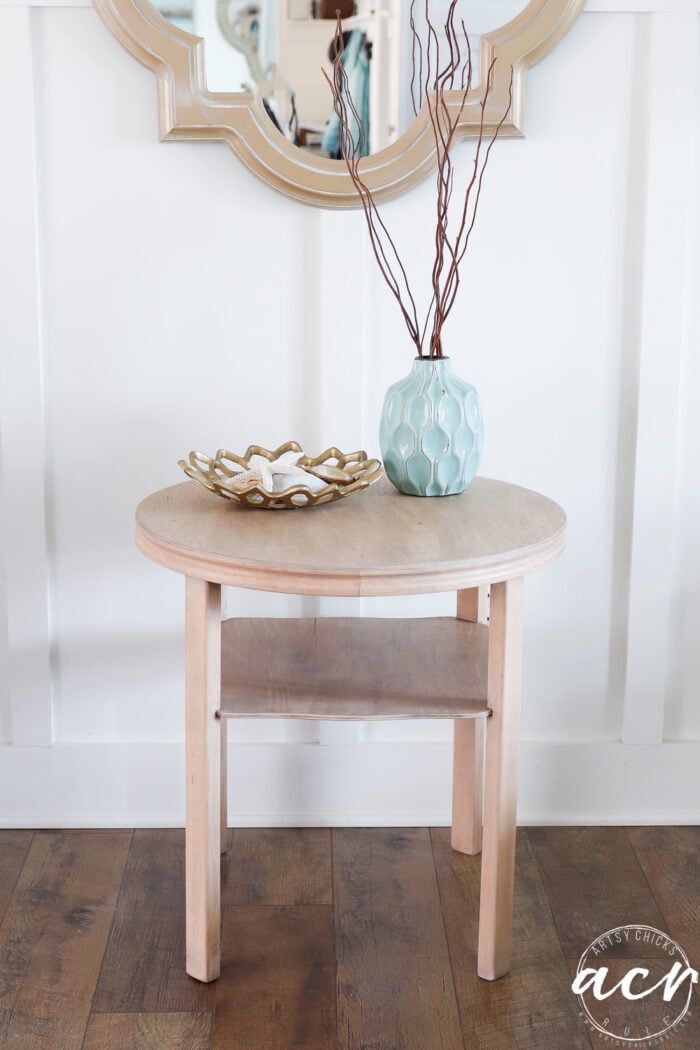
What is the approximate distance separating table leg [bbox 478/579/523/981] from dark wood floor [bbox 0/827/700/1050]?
2.8 inches

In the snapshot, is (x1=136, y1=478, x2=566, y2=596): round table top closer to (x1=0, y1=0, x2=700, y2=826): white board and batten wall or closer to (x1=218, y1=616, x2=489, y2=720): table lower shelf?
(x1=218, y1=616, x2=489, y2=720): table lower shelf

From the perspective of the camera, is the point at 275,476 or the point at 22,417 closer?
the point at 275,476

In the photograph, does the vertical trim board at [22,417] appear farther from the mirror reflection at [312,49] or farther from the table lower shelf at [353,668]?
the table lower shelf at [353,668]

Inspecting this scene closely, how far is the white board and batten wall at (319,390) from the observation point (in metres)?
2.03

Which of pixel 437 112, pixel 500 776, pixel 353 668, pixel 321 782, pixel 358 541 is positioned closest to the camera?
pixel 358 541

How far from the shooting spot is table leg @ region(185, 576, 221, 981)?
163 centimetres

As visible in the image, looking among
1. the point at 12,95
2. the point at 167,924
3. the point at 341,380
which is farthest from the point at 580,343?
the point at 167,924

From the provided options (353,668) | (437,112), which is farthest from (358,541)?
(437,112)

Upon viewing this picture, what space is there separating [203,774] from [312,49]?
1.26m

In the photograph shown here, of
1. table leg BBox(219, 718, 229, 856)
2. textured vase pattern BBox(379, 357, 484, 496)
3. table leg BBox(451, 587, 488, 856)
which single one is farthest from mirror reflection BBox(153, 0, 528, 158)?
table leg BBox(219, 718, 229, 856)

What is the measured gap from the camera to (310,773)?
2225 millimetres

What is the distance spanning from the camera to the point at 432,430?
5.80 feet

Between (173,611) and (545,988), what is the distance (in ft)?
3.17

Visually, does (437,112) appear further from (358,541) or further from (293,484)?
(358,541)
